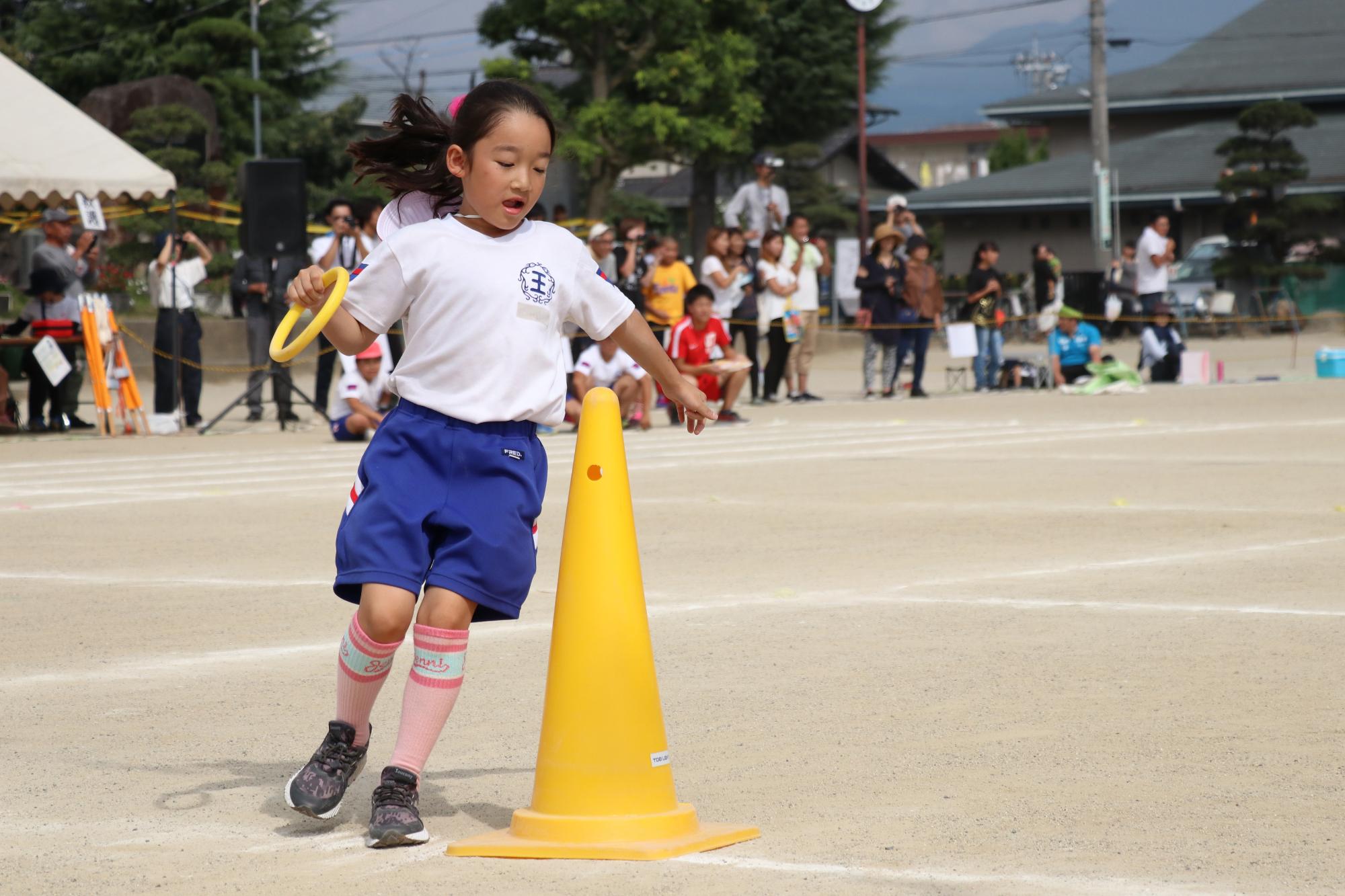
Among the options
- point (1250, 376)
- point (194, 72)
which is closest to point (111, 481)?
point (1250, 376)

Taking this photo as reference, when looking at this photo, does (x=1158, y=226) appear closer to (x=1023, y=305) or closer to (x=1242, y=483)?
(x=1023, y=305)

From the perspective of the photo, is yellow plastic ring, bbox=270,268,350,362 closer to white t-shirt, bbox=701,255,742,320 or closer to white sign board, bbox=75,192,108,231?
white sign board, bbox=75,192,108,231

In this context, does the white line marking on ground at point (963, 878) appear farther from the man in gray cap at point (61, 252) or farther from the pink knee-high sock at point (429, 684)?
the man in gray cap at point (61, 252)

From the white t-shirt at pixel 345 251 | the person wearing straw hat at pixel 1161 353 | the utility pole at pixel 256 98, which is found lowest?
the person wearing straw hat at pixel 1161 353

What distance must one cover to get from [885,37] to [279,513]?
53.7 m

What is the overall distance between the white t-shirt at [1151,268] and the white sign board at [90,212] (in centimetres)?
1594

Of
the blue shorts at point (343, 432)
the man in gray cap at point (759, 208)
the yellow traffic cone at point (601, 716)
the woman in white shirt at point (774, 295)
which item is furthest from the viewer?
the man in gray cap at point (759, 208)

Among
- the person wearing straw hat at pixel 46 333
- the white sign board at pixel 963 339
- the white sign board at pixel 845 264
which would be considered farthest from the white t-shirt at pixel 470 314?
the white sign board at pixel 845 264

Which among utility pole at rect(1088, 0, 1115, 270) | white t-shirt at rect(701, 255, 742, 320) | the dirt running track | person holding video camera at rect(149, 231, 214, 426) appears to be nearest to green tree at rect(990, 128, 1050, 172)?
utility pole at rect(1088, 0, 1115, 270)

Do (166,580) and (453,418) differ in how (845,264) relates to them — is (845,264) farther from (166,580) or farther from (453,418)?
(453,418)

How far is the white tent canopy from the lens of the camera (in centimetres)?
1856

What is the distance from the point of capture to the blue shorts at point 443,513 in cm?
451

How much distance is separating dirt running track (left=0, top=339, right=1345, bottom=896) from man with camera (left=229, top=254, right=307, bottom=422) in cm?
673

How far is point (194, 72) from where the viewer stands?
4728cm
